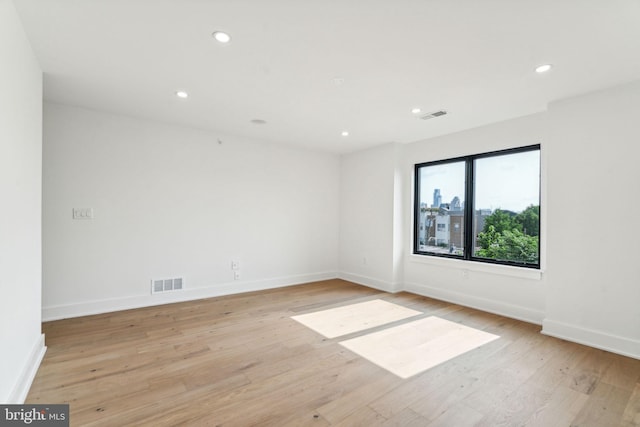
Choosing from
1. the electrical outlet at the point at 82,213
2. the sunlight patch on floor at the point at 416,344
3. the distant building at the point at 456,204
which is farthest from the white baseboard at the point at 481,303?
the electrical outlet at the point at 82,213

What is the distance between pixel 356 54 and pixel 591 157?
267 cm

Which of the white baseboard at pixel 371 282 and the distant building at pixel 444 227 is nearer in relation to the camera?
the distant building at pixel 444 227

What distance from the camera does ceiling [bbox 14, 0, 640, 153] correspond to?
73.4 inches

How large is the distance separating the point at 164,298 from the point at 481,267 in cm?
450

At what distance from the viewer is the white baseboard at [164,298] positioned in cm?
354

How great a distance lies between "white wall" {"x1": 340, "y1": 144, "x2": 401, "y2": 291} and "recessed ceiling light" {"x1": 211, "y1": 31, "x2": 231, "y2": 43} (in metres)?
3.51

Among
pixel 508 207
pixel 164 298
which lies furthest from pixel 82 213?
pixel 508 207

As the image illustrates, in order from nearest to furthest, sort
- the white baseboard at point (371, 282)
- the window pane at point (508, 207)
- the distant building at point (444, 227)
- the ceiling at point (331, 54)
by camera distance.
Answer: the ceiling at point (331, 54)
the window pane at point (508, 207)
the distant building at point (444, 227)
the white baseboard at point (371, 282)

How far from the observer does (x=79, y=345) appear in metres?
2.84

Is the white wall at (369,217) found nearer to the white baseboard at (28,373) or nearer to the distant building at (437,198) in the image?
the distant building at (437,198)

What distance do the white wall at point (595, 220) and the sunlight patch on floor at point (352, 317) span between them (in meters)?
1.66

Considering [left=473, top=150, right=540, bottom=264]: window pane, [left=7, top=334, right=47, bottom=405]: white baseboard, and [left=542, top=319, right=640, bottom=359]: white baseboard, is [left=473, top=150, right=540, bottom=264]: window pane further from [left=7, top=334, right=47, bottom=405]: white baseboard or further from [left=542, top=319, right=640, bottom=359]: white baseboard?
[left=7, top=334, right=47, bottom=405]: white baseboard

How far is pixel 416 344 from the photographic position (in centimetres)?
294

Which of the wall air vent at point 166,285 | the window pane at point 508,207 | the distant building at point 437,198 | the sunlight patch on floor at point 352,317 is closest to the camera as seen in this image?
the sunlight patch on floor at point 352,317
